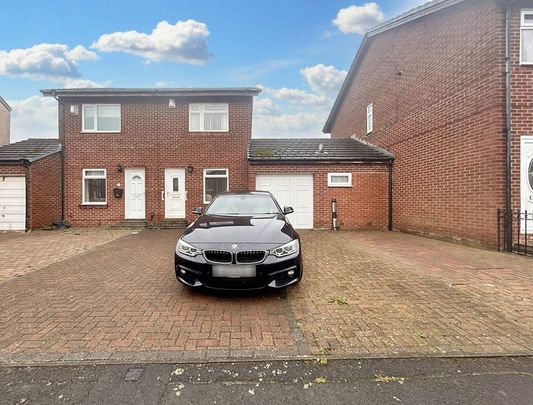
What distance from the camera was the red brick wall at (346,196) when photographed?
38.0 feet

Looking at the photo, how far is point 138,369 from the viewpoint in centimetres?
254

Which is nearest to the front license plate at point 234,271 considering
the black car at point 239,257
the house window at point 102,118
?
the black car at point 239,257

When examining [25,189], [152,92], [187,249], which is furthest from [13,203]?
[187,249]

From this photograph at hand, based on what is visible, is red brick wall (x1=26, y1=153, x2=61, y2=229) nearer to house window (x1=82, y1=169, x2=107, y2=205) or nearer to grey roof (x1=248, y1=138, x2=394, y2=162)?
house window (x1=82, y1=169, x2=107, y2=205)

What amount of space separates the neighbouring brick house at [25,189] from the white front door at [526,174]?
15.0 m

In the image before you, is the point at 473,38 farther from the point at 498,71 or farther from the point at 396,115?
the point at 396,115

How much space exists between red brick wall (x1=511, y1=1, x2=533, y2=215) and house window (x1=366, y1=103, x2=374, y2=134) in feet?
22.1

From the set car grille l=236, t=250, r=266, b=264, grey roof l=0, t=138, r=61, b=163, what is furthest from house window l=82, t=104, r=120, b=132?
car grille l=236, t=250, r=266, b=264

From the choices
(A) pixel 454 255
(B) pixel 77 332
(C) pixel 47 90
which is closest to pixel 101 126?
(C) pixel 47 90

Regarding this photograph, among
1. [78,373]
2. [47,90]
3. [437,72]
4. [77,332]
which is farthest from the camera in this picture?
[47,90]

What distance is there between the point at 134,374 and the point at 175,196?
10557 mm

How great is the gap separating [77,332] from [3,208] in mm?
11101

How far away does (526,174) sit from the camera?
7254mm

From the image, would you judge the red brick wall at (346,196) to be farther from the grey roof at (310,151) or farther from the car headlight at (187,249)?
the car headlight at (187,249)
